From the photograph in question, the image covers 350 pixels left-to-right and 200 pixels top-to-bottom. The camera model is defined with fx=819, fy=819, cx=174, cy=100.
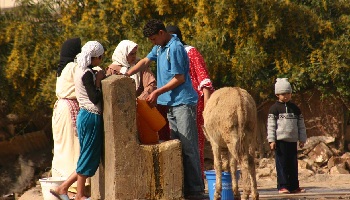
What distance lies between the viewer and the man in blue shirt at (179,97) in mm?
8406

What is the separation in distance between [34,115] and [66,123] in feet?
17.8

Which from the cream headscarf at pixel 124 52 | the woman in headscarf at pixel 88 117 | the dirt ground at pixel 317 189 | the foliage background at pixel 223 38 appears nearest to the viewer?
the woman in headscarf at pixel 88 117

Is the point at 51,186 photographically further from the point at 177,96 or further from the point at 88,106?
the point at 177,96

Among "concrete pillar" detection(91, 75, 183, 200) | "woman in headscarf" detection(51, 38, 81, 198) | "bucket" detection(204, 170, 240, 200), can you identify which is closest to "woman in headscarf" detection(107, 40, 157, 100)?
"woman in headscarf" detection(51, 38, 81, 198)

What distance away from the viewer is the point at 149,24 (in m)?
8.48

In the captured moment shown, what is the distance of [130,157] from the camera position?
826cm

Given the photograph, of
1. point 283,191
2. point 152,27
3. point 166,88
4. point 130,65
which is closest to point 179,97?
point 166,88

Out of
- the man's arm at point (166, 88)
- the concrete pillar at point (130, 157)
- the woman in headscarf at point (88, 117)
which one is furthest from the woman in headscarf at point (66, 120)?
the man's arm at point (166, 88)

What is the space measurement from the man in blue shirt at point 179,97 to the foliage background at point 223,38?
13.8 ft

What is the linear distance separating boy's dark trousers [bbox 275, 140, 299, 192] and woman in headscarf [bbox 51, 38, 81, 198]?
7.71 feet

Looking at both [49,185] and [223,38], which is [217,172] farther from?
[223,38]

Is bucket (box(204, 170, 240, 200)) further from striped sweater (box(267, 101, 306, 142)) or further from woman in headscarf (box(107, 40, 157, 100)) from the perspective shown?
striped sweater (box(267, 101, 306, 142))

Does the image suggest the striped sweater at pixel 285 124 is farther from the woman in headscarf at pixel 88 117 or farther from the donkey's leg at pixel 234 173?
the woman in headscarf at pixel 88 117

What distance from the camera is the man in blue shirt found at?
8406 millimetres
